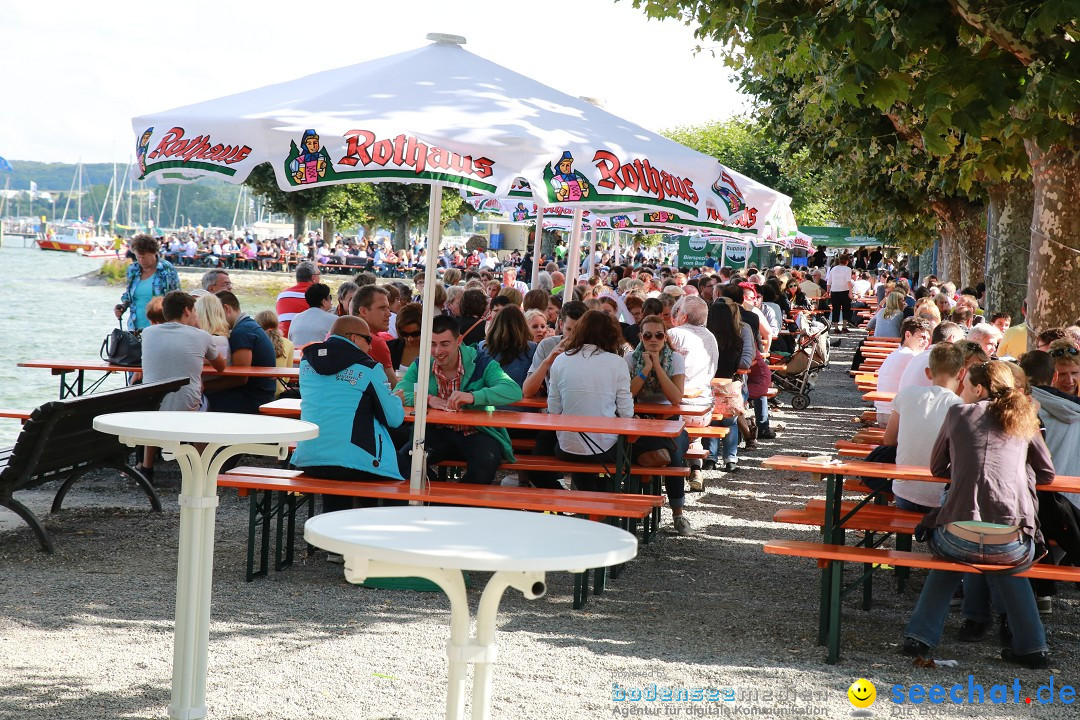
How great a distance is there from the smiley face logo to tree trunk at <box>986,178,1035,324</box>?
11.4 meters

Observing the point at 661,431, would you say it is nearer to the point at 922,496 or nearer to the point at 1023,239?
the point at 922,496

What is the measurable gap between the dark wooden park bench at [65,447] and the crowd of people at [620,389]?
0.87 metres

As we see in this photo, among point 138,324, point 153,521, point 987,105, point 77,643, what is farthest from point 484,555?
point 138,324

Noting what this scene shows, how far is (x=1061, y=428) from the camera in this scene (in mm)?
6152

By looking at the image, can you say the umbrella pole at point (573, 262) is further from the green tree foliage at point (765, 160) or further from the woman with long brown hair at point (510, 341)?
the green tree foliage at point (765, 160)

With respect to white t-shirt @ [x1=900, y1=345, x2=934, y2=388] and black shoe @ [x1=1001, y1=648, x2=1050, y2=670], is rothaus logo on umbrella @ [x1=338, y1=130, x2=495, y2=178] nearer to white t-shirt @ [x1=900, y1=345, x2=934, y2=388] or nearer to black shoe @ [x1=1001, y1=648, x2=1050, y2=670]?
black shoe @ [x1=1001, y1=648, x2=1050, y2=670]

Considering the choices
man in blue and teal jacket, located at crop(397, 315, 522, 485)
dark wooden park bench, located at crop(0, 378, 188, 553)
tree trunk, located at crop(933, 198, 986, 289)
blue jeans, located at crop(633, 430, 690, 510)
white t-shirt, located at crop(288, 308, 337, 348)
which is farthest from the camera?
tree trunk, located at crop(933, 198, 986, 289)

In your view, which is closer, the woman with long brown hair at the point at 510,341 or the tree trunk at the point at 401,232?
the woman with long brown hair at the point at 510,341

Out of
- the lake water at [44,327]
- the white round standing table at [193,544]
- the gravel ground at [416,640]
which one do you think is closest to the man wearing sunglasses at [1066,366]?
the gravel ground at [416,640]

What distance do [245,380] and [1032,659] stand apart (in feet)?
20.5

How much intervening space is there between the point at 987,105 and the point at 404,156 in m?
4.20

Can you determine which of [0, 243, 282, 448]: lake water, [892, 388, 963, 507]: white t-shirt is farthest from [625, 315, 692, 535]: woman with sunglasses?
[0, 243, 282, 448]: lake water

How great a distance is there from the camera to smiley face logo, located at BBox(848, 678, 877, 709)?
4.79 metres

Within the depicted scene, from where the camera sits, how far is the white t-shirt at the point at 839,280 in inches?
1200
